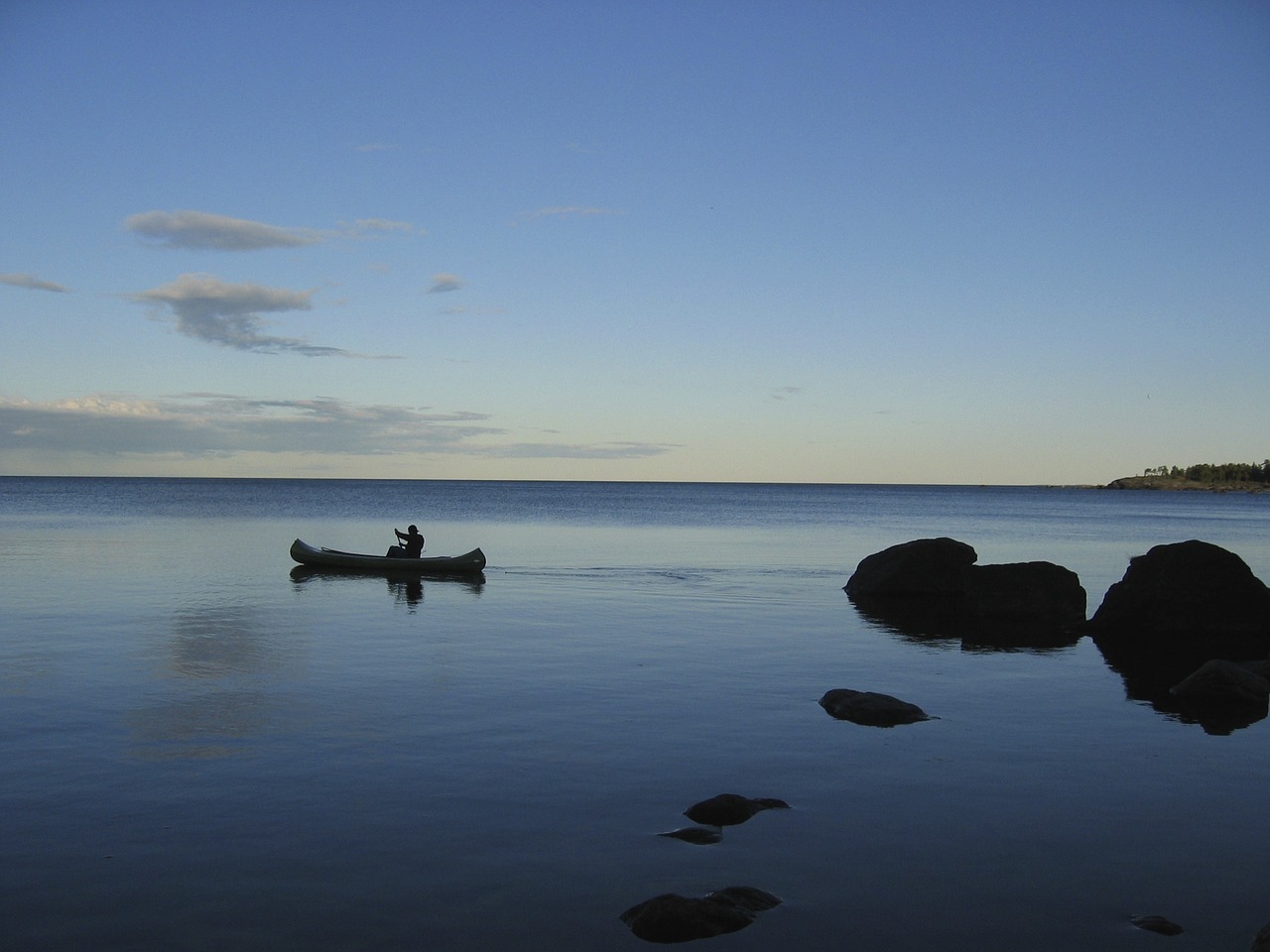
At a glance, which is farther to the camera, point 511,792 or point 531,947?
point 511,792

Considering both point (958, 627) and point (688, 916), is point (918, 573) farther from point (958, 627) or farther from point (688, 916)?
point (688, 916)

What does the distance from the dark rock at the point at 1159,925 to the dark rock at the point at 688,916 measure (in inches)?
127

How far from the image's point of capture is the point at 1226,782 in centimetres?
1370

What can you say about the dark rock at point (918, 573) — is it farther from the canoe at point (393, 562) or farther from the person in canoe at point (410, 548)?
the person in canoe at point (410, 548)

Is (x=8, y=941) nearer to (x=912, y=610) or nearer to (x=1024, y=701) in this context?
(x=1024, y=701)

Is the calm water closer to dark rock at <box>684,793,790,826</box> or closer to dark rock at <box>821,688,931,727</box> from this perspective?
dark rock at <box>684,793,790,826</box>

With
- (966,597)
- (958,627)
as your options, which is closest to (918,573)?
(966,597)

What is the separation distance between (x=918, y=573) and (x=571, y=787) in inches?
943

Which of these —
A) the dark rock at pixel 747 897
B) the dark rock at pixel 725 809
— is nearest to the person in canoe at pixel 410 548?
the dark rock at pixel 725 809

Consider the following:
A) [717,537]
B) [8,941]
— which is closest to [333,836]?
[8,941]

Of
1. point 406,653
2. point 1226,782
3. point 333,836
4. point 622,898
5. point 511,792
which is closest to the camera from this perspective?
point 622,898

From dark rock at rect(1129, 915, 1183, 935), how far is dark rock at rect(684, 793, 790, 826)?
389 centimetres

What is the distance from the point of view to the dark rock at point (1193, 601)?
26359 millimetres

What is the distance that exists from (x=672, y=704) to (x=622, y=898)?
320 inches
